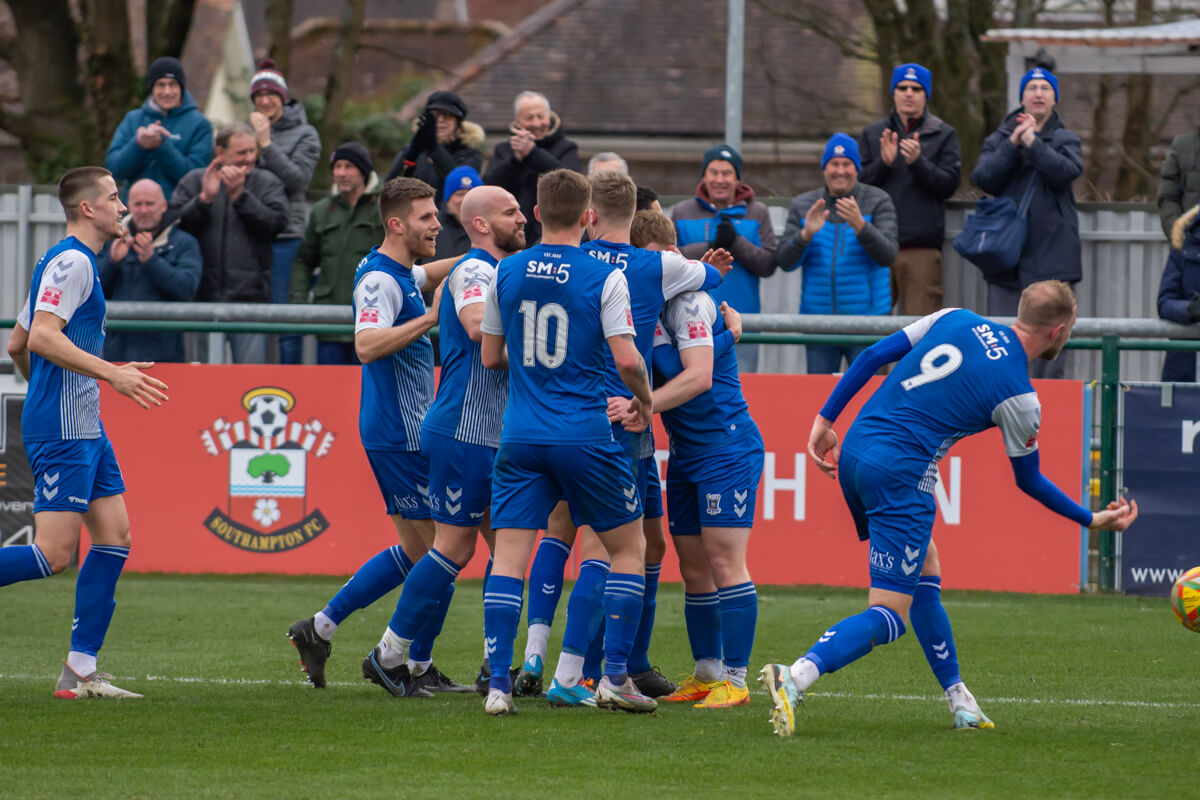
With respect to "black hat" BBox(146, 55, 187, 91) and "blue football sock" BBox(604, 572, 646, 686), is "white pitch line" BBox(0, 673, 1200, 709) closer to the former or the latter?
"blue football sock" BBox(604, 572, 646, 686)

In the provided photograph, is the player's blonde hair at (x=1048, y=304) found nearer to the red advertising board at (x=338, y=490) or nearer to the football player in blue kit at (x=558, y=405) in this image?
the football player in blue kit at (x=558, y=405)

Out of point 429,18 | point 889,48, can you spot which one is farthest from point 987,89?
point 429,18

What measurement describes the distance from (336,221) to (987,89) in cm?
1168

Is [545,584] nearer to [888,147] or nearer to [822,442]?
[822,442]

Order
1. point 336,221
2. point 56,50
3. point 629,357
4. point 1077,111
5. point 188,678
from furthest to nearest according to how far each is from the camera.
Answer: point 1077,111, point 56,50, point 336,221, point 188,678, point 629,357

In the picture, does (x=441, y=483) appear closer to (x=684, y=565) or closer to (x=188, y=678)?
(x=684, y=565)

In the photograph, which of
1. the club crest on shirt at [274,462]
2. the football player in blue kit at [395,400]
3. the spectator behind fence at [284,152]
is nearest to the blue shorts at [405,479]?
the football player in blue kit at [395,400]

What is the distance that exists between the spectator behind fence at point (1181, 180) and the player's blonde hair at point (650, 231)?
5.71 meters

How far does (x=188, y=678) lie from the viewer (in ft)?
25.4

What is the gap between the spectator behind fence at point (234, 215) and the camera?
12008 mm

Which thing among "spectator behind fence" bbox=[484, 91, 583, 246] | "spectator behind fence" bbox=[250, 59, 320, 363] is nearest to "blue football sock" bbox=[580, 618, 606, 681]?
"spectator behind fence" bbox=[484, 91, 583, 246]

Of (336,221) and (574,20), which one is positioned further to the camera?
(574,20)

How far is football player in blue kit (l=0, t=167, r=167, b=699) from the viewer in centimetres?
693

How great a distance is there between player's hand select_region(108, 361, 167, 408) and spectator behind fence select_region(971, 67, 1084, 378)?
687cm
